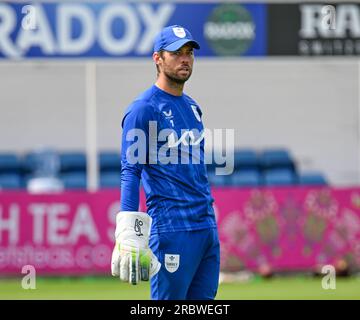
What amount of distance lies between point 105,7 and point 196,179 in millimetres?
8458

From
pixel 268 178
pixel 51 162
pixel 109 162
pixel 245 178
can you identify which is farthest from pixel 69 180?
pixel 268 178

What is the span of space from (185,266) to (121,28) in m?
8.86

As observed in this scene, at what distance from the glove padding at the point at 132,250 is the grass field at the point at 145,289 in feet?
17.7

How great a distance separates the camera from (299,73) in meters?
19.3

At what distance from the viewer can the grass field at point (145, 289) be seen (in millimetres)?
12461

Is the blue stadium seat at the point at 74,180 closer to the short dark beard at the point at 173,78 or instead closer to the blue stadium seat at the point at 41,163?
the blue stadium seat at the point at 41,163

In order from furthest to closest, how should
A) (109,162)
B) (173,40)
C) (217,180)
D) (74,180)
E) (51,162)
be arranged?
1. (51,162)
2. (109,162)
3. (74,180)
4. (217,180)
5. (173,40)

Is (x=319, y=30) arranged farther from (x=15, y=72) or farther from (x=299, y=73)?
(x=15, y=72)

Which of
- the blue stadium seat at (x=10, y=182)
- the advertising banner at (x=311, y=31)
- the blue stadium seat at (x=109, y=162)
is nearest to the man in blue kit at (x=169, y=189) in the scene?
the advertising banner at (x=311, y=31)

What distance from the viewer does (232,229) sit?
15.3m

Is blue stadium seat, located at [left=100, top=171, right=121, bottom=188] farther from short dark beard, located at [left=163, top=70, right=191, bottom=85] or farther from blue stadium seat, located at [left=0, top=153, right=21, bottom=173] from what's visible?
short dark beard, located at [left=163, top=70, right=191, bottom=85]

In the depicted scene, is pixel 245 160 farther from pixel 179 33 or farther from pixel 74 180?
pixel 179 33

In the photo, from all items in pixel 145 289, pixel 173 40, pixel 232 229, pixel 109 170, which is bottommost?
pixel 145 289

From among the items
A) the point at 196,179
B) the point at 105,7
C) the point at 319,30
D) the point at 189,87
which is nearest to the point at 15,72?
the point at 189,87
